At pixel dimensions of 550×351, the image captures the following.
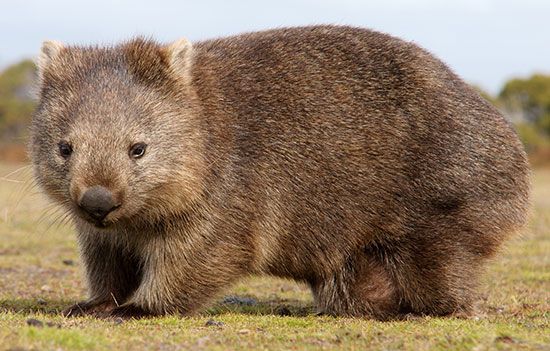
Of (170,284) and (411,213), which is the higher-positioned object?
(411,213)

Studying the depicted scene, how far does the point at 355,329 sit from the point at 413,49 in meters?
2.65

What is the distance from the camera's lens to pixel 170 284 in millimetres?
6598

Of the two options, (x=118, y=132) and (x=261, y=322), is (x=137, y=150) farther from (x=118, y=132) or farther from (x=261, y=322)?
(x=261, y=322)

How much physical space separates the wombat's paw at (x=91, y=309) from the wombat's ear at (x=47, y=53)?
5.54 feet

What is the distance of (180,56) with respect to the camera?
269 inches

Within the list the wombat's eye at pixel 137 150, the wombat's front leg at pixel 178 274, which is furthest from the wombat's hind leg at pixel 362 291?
the wombat's eye at pixel 137 150

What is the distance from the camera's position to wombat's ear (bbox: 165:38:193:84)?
6.73 metres

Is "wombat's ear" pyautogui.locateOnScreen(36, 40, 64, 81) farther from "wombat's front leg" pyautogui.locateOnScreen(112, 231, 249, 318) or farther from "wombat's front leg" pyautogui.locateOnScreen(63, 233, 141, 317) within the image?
"wombat's front leg" pyautogui.locateOnScreen(112, 231, 249, 318)

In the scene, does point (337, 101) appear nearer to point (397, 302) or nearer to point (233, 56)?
point (233, 56)

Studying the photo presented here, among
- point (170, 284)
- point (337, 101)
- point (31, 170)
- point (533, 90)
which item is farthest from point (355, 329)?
point (533, 90)

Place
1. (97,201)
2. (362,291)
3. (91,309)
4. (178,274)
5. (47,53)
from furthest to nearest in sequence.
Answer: (362,291) → (47,53) → (91,309) → (178,274) → (97,201)

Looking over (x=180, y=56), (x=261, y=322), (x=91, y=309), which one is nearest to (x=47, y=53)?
(x=180, y=56)

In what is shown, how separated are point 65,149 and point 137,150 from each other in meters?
0.47

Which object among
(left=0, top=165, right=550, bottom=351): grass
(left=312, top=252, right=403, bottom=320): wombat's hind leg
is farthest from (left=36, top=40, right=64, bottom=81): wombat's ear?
(left=312, top=252, right=403, bottom=320): wombat's hind leg
